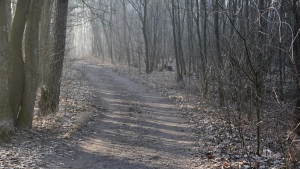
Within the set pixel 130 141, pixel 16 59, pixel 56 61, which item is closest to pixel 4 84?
pixel 16 59

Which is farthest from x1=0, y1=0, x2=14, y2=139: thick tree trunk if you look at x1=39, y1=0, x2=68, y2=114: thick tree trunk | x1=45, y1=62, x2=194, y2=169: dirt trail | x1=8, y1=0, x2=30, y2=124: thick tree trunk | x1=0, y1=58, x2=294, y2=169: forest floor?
x1=39, y1=0, x2=68, y2=114: thick tree trunk

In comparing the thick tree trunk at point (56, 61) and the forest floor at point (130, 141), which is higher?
the thick tree trunk at point (56, 61)

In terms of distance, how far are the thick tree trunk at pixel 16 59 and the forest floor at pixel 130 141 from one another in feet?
2.98

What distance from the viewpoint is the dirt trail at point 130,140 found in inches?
274

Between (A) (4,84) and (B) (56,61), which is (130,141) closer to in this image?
Result: (A) (4,84)

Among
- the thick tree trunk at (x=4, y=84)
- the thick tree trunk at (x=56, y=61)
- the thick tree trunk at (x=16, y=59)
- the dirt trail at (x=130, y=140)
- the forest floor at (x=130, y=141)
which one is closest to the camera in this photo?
the forest floor at (x=130, y=141)

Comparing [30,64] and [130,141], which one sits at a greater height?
[30,64]

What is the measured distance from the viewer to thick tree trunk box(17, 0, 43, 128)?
8445 millimetres

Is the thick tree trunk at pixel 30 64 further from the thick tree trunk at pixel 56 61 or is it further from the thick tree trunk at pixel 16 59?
the thick tree trunk at pixel 56 61

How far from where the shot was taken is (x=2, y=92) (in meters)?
7.61

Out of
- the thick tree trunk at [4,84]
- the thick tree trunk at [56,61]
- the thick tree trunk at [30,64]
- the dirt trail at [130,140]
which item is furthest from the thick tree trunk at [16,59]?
the thick tree trunk at [56,61]

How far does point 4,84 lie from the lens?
301 inches

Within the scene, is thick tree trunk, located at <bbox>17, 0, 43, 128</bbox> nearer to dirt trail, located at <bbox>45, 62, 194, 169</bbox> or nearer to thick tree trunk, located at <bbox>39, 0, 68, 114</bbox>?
dirt trail, located at <bbox>45, 62, 194, 169</bbox>

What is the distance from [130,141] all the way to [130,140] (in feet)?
0.34
